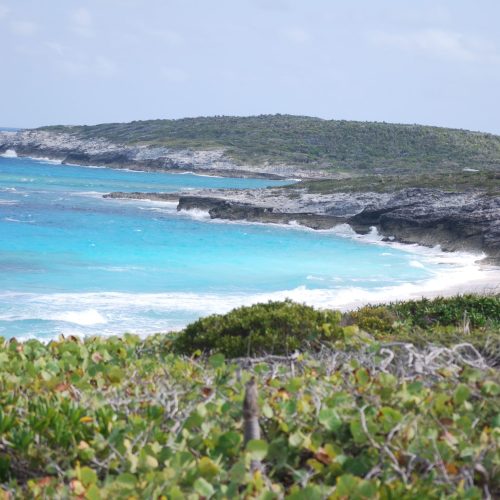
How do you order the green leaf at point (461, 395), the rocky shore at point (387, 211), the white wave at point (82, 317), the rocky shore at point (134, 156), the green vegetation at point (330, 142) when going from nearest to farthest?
the green leaf at point (461, 395)
the white wave at point (82, 317)
the rocky shore at point (387, 211)
the rocky shore at point (134, 156)
the green vegetation at point (330, 142)

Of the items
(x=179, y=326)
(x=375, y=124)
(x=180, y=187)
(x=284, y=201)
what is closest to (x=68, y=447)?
(x=179, y=326)

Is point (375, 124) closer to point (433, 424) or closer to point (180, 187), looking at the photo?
point (180, 187)

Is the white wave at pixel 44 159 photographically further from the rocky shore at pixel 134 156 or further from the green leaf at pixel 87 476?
the green leaf at pixel 87 476

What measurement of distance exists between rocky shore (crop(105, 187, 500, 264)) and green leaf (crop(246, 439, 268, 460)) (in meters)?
39.7

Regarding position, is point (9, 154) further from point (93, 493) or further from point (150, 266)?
point (93, 493)

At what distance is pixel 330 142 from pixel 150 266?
9611 centimetres

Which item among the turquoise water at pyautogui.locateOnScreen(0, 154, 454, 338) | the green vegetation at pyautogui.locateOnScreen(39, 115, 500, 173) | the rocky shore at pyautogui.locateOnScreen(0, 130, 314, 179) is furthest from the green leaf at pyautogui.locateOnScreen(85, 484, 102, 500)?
the rocky shore at pyautogui.locateOnScreen(0, 130, 314, 179)

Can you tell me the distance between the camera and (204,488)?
3.32 meters

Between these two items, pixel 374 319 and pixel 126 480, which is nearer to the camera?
pixel 126 480

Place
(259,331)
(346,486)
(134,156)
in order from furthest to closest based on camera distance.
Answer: (134,156) < (259,331) < (346,486)

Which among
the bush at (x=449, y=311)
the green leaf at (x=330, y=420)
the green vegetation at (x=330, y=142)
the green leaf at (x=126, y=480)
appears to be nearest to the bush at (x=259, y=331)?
the green leaf at (x=330, y=420)

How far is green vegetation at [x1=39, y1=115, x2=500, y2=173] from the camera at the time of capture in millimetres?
110625

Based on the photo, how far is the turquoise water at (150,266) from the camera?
23766 millimetres

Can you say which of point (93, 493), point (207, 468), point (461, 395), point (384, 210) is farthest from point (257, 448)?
point (384, 210)
